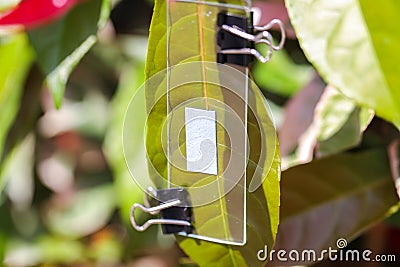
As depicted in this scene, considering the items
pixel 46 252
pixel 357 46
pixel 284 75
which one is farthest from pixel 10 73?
pixel 46 252

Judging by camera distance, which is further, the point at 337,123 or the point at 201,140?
the point at 337,123

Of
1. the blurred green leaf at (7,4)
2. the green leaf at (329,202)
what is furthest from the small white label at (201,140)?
the blurred green leaf at (7,4)

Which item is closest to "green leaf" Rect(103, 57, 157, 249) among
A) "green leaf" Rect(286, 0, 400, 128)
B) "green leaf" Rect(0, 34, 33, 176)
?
"green leaf" Rect(0, 34, 33, 176)

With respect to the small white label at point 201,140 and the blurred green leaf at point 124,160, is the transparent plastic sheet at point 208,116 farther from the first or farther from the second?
the blurred green leaf at point 124,160

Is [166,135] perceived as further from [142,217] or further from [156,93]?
[142,217]

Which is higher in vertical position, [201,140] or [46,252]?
[201,140]

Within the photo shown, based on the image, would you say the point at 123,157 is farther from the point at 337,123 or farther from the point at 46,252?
the point at 46,252

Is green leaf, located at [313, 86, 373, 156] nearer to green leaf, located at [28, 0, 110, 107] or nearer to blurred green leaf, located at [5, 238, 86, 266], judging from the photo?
green leaf, located at [28, 0, 110, 107]
